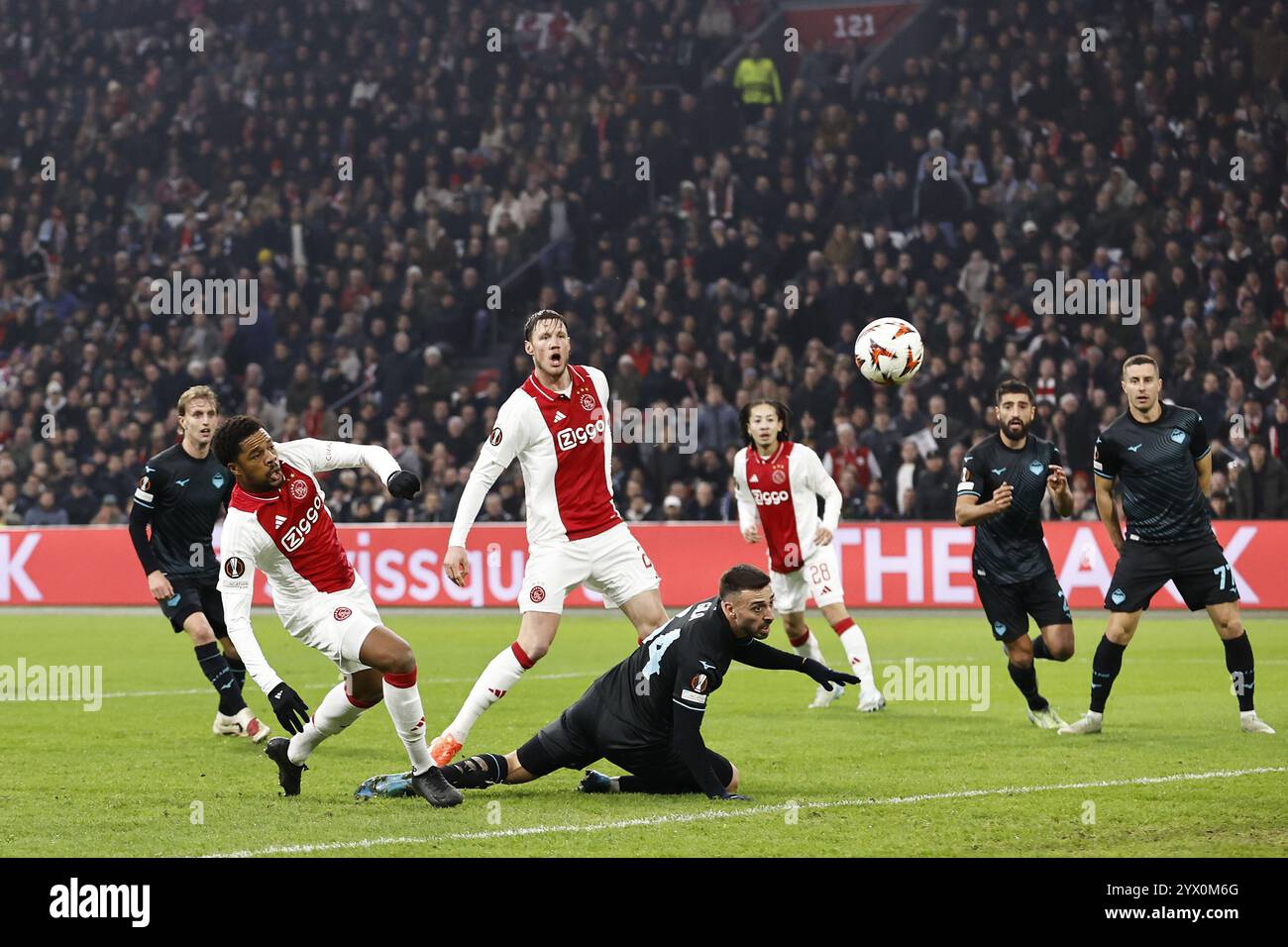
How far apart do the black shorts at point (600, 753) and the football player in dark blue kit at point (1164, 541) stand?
333cm

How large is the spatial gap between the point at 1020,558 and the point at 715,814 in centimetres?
410

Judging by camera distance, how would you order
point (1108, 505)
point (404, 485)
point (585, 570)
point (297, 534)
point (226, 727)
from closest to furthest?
point (404, 485)
point (297, 534)
point (585, 570)
point (1108, 505)
point (226, 727)

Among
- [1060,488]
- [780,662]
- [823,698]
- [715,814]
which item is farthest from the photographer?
[823,698]

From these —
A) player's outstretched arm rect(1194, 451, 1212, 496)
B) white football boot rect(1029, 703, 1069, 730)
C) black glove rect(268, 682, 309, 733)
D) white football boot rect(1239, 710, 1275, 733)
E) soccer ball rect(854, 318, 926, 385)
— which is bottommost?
white football boot rect(1029, 703, 1069, 730)

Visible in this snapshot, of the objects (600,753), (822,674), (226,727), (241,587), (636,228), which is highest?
(636,228)

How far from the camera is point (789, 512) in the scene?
13.0 m

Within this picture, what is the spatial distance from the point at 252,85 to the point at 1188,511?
24443 mm

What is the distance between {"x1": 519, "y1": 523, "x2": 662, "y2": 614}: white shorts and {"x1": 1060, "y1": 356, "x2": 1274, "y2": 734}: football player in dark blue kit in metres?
3.06

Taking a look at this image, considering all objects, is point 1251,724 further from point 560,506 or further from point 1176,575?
point 560,506

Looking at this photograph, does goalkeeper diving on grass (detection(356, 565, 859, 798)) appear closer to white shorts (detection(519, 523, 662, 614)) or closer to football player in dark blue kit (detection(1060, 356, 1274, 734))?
white shorts (detection(519, 523, 662, 614))

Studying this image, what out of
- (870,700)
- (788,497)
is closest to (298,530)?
(870,700)

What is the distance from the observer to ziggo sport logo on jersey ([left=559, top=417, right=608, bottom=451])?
9227 millimetres

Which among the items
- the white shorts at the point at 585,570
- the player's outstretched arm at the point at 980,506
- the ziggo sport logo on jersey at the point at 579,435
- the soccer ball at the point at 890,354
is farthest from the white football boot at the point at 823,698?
the ziggo sport logo on jersey at the point at 579,435

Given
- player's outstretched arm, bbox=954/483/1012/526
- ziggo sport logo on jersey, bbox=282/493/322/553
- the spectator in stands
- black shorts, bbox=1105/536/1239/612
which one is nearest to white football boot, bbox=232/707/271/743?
ziggo sport logo on jersey, bbox=282/493/322/553
